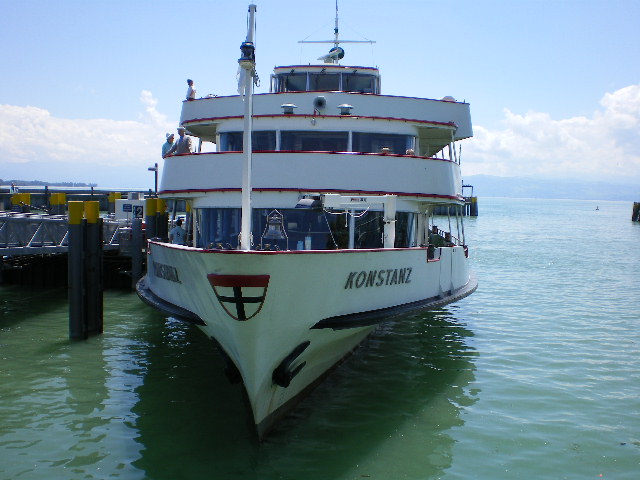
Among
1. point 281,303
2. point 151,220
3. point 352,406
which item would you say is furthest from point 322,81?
point 281,303

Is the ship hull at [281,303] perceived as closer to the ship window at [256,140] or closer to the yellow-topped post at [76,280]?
the ship window at [256,140]

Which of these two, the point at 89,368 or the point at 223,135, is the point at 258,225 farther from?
the point at 89,368

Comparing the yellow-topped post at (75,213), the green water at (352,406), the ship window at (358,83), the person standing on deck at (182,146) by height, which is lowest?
the green water at (352,406)

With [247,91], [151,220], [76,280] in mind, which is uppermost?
[247,91]

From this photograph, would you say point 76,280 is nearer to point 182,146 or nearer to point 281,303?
point 182,146

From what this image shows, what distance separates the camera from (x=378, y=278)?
419 inches

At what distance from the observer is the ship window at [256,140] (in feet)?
44.9

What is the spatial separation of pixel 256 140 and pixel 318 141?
1296 millimetres

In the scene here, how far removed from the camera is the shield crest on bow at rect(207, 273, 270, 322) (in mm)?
8430

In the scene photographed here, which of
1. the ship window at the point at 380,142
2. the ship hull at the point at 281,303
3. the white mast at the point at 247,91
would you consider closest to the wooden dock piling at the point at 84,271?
the ship hull at the point at 281,303

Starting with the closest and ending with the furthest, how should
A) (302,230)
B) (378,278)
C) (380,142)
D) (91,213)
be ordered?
(378,278) → (302,230) → (380,142) → (91,213)

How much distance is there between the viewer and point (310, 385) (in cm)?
1066

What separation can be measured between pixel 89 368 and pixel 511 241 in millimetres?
45658

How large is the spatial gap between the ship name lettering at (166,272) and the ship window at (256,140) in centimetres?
319
